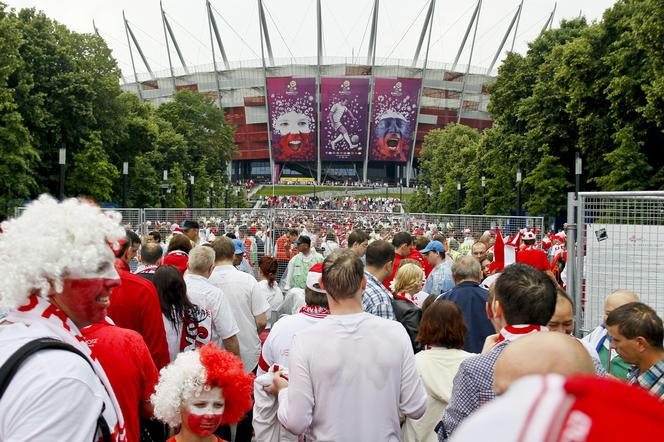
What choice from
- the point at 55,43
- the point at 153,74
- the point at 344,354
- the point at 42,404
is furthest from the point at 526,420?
the point at 153,74

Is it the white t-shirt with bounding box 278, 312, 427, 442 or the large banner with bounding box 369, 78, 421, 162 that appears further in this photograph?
the large banner with bounding box 369, 78, 421, 162

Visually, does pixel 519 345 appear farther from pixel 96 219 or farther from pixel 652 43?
pixel 652 43

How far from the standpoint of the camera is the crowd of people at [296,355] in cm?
202

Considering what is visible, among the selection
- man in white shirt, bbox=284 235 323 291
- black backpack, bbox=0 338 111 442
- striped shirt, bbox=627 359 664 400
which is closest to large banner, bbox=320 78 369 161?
man in white shirt, bbox=284 235 323 291

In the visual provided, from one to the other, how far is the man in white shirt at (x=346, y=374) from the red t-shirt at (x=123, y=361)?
0.74 metres

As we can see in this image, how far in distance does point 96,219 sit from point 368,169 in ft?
454

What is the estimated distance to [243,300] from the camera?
7016mm

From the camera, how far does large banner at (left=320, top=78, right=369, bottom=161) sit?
119 m

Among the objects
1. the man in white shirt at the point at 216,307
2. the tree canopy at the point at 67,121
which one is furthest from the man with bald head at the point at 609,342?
the tree canopy at the point at 67,121

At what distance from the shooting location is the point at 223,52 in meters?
117

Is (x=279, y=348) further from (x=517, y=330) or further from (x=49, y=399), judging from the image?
(x=49, y=399)

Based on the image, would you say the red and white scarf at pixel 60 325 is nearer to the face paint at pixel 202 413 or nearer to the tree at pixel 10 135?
the face paint at pixel 202 413

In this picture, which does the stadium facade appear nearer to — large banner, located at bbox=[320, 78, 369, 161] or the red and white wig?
large banner, located at bbox=[320, 78, 369, 161]

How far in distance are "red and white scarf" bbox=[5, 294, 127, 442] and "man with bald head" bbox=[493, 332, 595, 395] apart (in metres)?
1.14
